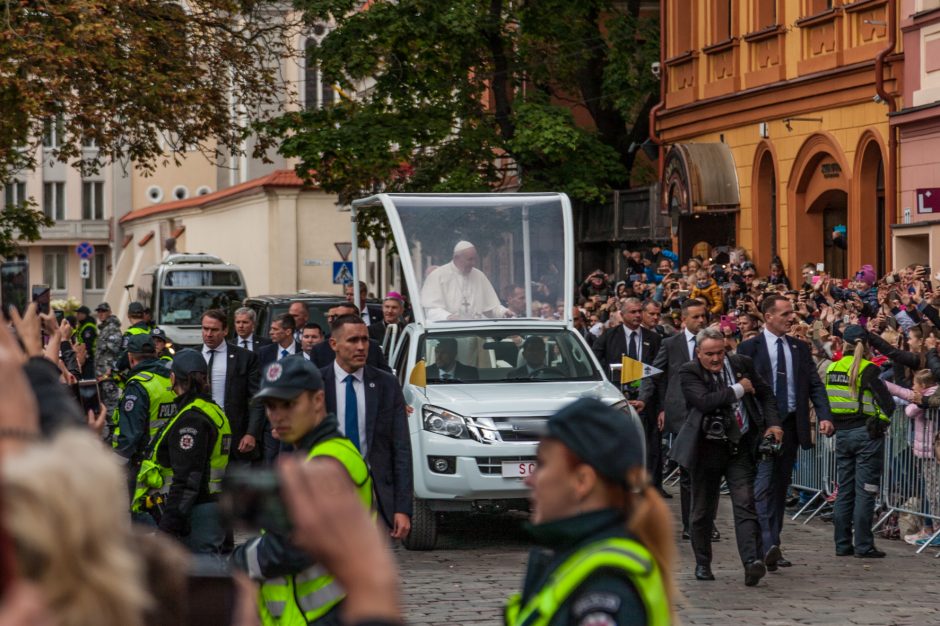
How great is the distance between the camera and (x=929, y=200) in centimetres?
2089

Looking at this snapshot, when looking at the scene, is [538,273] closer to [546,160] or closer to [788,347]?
[788,347]

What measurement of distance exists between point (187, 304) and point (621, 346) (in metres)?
20.3

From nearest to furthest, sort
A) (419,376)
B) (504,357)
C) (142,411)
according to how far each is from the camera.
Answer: (142,411) < (419,376) < (504,357)

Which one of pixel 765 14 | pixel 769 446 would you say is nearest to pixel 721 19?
pixel 765 14

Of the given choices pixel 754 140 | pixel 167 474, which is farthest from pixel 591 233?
pixel 167 474

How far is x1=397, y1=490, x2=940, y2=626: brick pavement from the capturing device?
33.7 ft

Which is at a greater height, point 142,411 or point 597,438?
point 597,438

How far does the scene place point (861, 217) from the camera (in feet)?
79.1

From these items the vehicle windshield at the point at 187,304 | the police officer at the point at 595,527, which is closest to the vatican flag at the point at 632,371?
the police officer at the point at 595,527

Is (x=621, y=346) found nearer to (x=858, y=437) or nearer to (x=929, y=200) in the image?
(x=858, y=437)

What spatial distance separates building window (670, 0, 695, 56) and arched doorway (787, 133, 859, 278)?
5508 millimetres

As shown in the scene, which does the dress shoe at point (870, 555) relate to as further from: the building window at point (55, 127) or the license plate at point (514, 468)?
the building window at point (55, 127)

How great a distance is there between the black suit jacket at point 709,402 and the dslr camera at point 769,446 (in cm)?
4

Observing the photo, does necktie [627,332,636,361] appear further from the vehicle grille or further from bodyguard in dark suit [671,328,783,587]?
bodyguard in dark suit [671,328,783,587]
